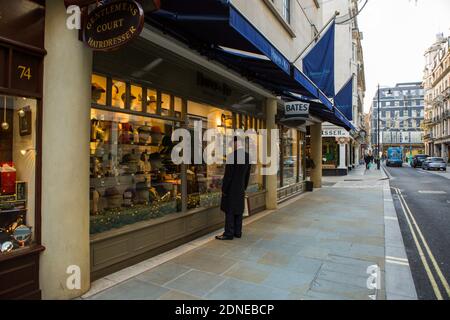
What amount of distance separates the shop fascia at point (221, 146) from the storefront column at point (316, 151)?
5634 millimetres

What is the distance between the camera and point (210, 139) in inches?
299

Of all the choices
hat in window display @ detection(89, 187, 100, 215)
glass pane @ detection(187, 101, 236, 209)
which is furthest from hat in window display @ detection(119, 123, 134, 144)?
glass pane @ detection(187, 101, 236, 209)

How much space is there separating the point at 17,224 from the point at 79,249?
2.45 feet

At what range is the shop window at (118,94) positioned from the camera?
475cm

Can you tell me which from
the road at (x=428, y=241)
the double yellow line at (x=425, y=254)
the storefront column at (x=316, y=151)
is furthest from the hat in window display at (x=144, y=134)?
the storefront column at (x=316, y=151)

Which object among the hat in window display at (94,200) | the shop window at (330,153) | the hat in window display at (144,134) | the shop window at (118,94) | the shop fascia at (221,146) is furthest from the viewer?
the shop window at (330,153)

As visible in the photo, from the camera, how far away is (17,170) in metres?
3.69

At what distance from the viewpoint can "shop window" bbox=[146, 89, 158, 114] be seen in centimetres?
544

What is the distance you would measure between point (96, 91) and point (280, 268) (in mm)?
3790

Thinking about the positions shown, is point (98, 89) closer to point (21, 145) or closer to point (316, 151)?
point (21, 145)

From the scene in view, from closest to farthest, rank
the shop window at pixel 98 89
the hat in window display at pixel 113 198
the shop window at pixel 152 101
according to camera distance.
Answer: the shop window at pixel 98 89 < the hat in window display at pixel 113 198 < the shop window at pixel 152 101

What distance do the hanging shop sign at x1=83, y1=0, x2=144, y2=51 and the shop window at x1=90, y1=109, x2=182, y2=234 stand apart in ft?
4.45

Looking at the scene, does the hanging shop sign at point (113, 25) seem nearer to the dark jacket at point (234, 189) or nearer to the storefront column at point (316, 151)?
the dark jacket at point (234, 189)

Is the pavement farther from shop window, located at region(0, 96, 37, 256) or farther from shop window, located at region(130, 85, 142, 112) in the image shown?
shop window, located at region(130, 85, 142, 112)
